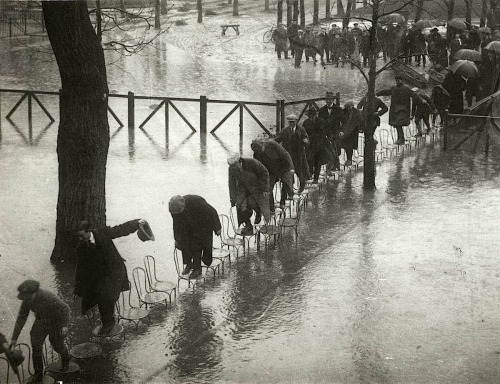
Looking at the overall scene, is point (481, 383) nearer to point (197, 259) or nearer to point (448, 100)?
point (197, 259)

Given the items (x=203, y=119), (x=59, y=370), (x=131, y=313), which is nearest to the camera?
(x=59, y=370)

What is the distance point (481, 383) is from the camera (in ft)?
24.8

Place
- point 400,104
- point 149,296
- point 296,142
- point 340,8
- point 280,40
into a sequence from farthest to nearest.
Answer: point 340,8 < point 280,40 < point 400,104 < point 296,142 < point 149,296

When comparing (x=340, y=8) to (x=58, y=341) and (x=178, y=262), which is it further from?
(x=58, y=341)

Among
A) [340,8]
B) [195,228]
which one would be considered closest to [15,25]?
[340,8]

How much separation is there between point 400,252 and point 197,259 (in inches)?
123

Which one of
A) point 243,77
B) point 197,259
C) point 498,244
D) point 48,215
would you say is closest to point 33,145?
point 48,215

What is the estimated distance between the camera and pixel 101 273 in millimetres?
8625

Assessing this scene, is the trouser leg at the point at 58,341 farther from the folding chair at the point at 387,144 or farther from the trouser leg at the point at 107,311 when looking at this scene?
the folding chair at the point at 387,144

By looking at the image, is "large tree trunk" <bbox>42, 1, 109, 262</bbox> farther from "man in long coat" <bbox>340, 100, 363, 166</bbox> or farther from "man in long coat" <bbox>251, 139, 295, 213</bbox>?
"man in long coat" <bbox>340, 100, 363, 166</bbox>

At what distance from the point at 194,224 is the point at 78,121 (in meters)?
2.22

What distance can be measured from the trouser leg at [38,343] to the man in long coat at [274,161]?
19.0 feet

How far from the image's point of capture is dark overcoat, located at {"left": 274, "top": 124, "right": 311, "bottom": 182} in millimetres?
14016

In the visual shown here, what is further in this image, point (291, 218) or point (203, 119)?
point (203, 119)
